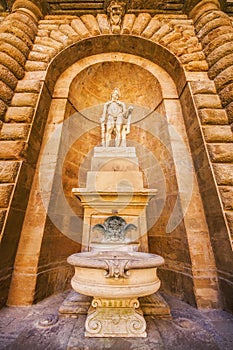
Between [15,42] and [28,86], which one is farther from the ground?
[15,42]

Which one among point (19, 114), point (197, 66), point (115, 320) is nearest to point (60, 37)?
point (19, 114)

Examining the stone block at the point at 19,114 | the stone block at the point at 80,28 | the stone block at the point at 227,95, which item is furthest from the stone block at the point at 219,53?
the stone block at the point at 19,114

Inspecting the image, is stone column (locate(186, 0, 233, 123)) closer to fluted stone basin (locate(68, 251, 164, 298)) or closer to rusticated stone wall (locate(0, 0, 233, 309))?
rusticated stone wall (locate(0, 0, 233, 309))

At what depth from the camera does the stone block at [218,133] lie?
3.48 metres

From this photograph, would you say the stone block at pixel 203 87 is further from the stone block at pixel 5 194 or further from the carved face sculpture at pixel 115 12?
the stone block at pixel 5 194

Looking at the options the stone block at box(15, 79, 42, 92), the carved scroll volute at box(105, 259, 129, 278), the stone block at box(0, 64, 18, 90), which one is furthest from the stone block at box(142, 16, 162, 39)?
the carved scroll volute at box(105, 259, 129, 278)

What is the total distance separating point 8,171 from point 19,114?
1.38m

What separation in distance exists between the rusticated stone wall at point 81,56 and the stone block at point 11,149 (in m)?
0.02

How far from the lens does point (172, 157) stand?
13.8ft

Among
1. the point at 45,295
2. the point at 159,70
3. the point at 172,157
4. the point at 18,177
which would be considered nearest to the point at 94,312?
the point at 45,295

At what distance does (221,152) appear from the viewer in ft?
11.0

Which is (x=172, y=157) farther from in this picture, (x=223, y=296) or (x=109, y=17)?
(x=109, y=17)

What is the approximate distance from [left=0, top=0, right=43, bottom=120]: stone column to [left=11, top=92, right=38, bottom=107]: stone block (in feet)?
0.39

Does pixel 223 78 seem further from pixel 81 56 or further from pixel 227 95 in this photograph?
pixel 81 56
